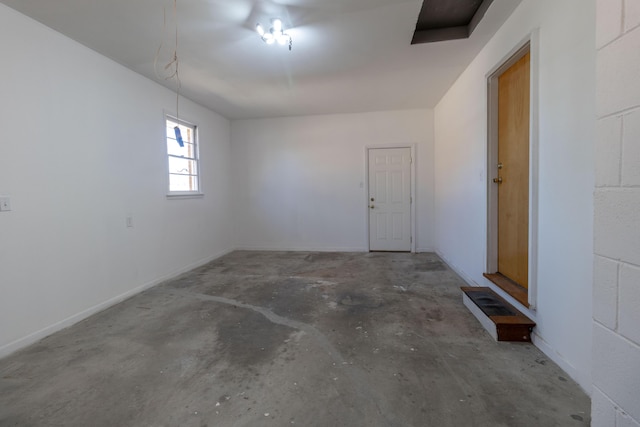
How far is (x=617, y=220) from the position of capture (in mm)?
904

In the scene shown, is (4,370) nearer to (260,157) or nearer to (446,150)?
(260,157)

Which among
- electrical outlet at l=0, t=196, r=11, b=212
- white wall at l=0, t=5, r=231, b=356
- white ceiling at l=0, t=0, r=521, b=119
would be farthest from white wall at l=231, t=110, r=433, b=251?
electrical outlet at l=0, t=196, r=11, b=212

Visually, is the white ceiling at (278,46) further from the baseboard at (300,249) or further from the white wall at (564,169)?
the baseboard at (300,249)

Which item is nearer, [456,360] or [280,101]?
[456,360]

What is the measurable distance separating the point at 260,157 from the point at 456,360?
192 inches

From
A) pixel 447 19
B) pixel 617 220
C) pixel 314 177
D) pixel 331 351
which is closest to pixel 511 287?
pixel 331 351

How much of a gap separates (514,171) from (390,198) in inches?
114

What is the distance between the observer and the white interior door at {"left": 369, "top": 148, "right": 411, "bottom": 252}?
530 cm

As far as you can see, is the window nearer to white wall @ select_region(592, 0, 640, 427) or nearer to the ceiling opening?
the ceiling opening

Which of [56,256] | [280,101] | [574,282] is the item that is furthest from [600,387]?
[280,101]

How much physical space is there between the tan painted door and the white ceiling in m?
0.58

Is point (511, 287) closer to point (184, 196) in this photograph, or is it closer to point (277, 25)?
point (277, 25)

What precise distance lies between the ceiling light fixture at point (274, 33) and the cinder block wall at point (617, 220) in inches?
84.5

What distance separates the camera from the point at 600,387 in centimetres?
98
